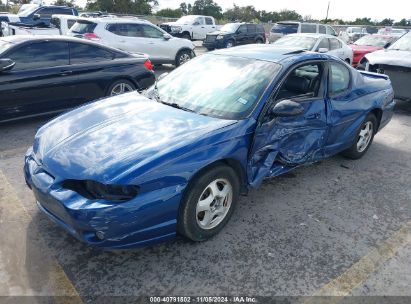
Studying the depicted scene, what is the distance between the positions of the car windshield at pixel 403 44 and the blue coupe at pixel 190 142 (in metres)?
5.11

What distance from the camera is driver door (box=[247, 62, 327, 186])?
3.49 m

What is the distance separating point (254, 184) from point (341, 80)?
197cm

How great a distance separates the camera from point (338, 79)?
14.6 ft

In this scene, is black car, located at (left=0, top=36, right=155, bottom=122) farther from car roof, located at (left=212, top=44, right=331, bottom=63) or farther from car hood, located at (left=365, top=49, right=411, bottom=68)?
car hood, located at (left=365, top=49, right=411, bottom=68)

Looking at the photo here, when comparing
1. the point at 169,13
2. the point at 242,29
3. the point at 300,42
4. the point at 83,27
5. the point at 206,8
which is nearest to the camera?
the point at 83,27

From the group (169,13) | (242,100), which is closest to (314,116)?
(242,100)

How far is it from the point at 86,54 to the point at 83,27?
17.2 feet

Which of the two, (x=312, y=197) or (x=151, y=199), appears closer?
(x=151, y=199)

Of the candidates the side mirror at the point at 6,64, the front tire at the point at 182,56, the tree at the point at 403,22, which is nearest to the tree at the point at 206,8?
the tree at the point at 403,22

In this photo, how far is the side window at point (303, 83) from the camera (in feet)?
12.9

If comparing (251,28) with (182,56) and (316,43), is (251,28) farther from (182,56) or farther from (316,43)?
(316,43)

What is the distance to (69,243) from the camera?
313 centimetres

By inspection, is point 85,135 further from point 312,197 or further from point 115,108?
point 312,197

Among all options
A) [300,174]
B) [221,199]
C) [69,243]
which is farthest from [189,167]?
[300,174]
